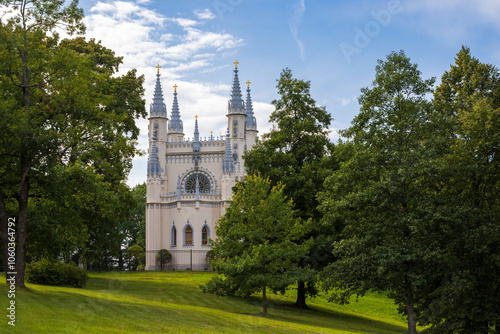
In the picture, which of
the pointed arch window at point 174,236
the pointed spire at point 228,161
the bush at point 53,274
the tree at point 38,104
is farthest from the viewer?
the pointed spire at point 228,161

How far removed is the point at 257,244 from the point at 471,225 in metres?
9.28

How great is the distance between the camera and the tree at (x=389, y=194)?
787 inches

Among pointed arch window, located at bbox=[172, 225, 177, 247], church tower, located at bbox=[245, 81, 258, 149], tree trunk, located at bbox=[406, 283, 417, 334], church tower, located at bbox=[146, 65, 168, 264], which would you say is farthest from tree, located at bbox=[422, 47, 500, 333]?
church tower, located at bbox=[245, 81, 258, 149]

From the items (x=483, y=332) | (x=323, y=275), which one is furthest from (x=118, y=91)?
(x=483, y=332)

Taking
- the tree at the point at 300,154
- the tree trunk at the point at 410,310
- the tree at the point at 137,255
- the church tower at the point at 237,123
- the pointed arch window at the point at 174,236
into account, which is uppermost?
the church tower at the point at 237,123

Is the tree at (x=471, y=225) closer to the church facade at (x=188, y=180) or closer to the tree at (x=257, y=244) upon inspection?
the tree at (x=257, y=244)

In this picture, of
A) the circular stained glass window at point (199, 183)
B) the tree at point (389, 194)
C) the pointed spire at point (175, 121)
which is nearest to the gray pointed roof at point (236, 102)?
the pointed spire at point (175, 121)

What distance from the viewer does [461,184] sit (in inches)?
822

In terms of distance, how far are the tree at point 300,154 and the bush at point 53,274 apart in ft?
34.7

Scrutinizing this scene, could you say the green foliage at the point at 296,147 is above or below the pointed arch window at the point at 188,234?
above

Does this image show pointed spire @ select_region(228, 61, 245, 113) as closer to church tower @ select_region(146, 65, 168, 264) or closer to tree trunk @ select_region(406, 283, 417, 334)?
church tower @ select_region(146, 65, 168, 264)

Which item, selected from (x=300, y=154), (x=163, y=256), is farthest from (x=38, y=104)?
(x=163, y=256)

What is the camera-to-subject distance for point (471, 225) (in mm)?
19766

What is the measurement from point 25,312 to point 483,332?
15.0m
